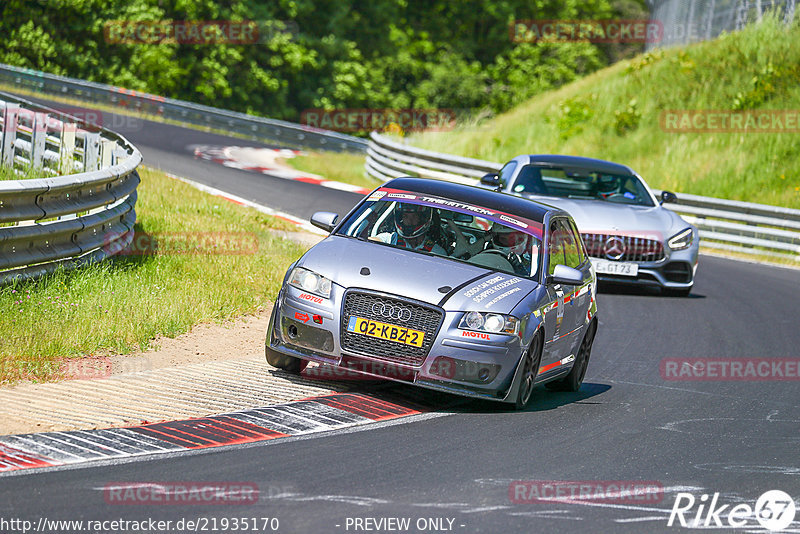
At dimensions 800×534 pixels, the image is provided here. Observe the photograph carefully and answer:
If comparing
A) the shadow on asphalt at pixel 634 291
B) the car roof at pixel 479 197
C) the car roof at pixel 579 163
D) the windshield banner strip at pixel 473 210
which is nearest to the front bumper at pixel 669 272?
the shadow on asphalt at pixel 634 291

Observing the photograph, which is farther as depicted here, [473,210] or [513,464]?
[473,210]

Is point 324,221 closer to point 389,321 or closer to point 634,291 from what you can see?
point 389,321

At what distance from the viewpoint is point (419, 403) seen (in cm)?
846

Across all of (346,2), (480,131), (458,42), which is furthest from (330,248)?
(458,42)

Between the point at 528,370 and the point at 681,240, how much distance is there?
735cm

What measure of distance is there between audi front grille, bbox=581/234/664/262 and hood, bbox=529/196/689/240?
0.24 feet

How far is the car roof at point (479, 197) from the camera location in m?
9.44

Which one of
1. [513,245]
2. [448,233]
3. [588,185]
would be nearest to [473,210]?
[448,233]

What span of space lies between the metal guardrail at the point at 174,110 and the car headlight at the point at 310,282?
97.1 feet

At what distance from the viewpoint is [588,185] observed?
1588cm

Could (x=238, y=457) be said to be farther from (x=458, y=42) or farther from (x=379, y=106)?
(x=458, y=42)

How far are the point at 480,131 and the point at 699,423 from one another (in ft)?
87.8

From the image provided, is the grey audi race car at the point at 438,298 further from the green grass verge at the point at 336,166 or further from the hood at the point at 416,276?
the green grass verge at the point at 336,166

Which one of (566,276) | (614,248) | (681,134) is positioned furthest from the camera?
(681,134)
